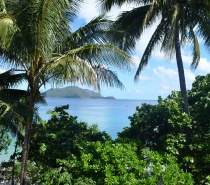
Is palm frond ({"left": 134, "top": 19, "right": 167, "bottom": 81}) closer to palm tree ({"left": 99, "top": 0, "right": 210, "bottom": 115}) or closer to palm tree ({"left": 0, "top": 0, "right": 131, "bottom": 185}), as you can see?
palm tree ({"left": 99, "top": 0, "right": 210, "bottom": 115})

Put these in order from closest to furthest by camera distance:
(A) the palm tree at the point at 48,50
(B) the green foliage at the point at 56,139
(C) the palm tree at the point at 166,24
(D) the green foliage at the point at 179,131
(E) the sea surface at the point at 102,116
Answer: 1. (A) the palm tree at the point at 48,50
2. (B) the green foliage at the point at 56,139
3. (D) the green foliage at the point at 179,131
4. (C) the palm tree at the point at 166,24
5. (E) the sea surface at the point at 102,116

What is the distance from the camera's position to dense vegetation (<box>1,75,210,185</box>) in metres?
6.71

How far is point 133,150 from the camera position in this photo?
24.4 feet

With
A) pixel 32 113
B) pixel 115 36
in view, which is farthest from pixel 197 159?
pixel 32 113

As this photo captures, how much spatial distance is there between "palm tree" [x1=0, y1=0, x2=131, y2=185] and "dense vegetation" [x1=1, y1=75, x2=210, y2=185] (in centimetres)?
101

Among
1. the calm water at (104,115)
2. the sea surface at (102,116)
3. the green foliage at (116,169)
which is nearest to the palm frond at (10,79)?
the sea surface at (102,116)

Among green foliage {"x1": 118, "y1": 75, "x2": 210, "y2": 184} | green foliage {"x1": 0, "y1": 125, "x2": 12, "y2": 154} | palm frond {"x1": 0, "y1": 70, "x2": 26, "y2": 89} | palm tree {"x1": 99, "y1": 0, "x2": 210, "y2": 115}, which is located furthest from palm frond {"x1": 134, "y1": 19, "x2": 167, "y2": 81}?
green foliage {"x1": 0, "y1": 125, "x2": 12, "y2": 154}

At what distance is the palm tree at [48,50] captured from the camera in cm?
626

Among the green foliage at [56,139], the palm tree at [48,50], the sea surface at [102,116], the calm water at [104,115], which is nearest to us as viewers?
the palm tree at [48,50]

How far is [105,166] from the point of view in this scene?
22.1 ft

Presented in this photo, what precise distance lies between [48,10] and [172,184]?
176 inches

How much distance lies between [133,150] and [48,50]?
321 cm

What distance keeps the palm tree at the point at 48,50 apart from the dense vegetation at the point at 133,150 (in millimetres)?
1008

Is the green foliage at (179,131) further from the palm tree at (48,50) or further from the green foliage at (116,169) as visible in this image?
the palm tree at (48,50)
